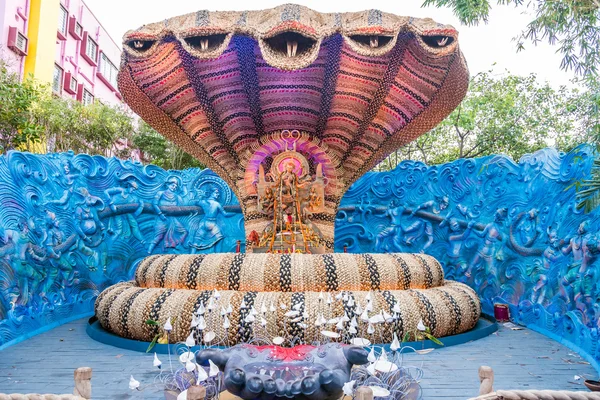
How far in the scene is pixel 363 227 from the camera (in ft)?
27.5

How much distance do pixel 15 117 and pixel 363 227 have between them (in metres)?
7.68

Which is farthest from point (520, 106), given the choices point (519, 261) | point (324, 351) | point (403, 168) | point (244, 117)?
point (324, 351)

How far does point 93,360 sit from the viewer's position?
3.78 metres

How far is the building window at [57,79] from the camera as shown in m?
14.8

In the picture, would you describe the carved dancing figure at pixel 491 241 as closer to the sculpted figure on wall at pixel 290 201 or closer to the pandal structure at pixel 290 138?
the pandal structure at pixel 290 138

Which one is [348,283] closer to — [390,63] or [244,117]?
[390,63]

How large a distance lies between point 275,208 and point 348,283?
7.94 feet

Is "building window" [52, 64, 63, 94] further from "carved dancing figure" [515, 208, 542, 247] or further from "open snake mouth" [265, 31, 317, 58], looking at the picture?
"carved dancing figure" [515, 208, 542, 247]

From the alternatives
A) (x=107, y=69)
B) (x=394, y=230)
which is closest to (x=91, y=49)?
(x=107, y=69)

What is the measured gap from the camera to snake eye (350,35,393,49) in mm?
4465

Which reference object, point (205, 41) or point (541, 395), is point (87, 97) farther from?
point (541, 395)

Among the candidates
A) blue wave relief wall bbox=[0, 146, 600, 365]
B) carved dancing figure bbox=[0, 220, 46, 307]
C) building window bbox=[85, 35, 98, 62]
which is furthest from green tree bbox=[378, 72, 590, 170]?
building window bbox=[85, 35, 98, 62]

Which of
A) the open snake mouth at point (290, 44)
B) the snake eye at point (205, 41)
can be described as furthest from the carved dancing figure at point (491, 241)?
the snake eye at point (205, 41)

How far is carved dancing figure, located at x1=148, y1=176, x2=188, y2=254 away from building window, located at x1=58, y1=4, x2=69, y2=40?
34.1ft
